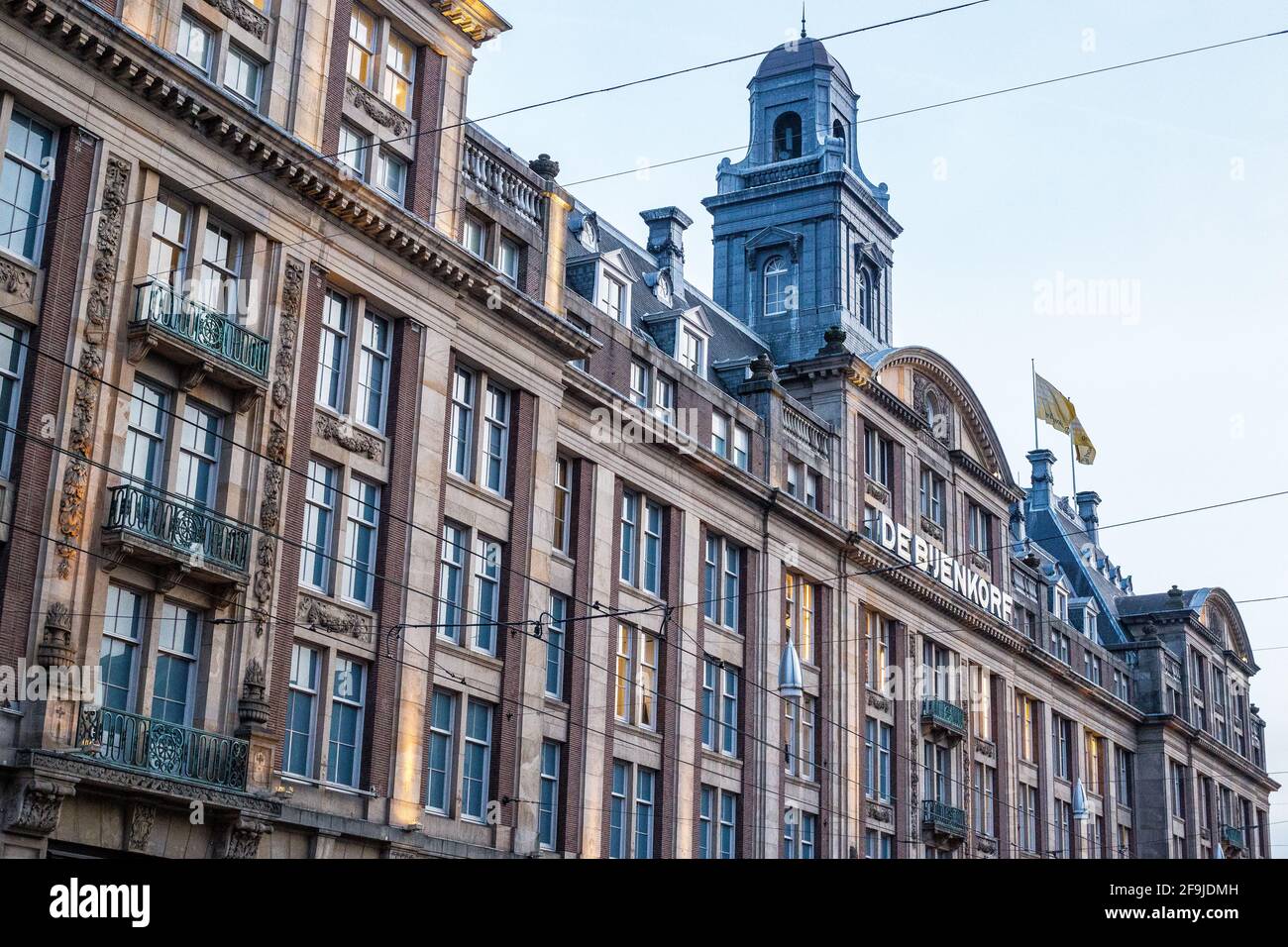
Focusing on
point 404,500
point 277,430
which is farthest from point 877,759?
point 277,430

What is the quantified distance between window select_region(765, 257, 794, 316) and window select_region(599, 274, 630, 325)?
61.8 ft

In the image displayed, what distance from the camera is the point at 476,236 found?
40.0 metres

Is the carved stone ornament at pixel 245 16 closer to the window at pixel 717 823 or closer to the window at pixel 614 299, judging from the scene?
the window at pixel 614 299

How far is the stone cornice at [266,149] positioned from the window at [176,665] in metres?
8.56

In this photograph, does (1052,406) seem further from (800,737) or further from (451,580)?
(451,580)

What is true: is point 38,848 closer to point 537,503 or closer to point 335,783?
point 335,783

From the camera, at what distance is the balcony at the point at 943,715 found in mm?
59312

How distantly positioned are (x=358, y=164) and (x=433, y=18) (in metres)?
4.48

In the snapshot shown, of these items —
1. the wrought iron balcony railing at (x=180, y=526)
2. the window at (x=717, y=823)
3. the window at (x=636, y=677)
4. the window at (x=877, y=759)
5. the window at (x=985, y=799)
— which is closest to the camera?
the wrought iron balcony railing at (x=180, y=526)

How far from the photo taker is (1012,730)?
221 feet

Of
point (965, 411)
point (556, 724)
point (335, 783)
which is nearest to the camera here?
point (335, 783)

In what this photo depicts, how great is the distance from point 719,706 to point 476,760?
1197 centimetres

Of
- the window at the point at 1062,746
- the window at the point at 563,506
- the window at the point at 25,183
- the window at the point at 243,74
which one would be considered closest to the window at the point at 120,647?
the window at the point at 25,183
